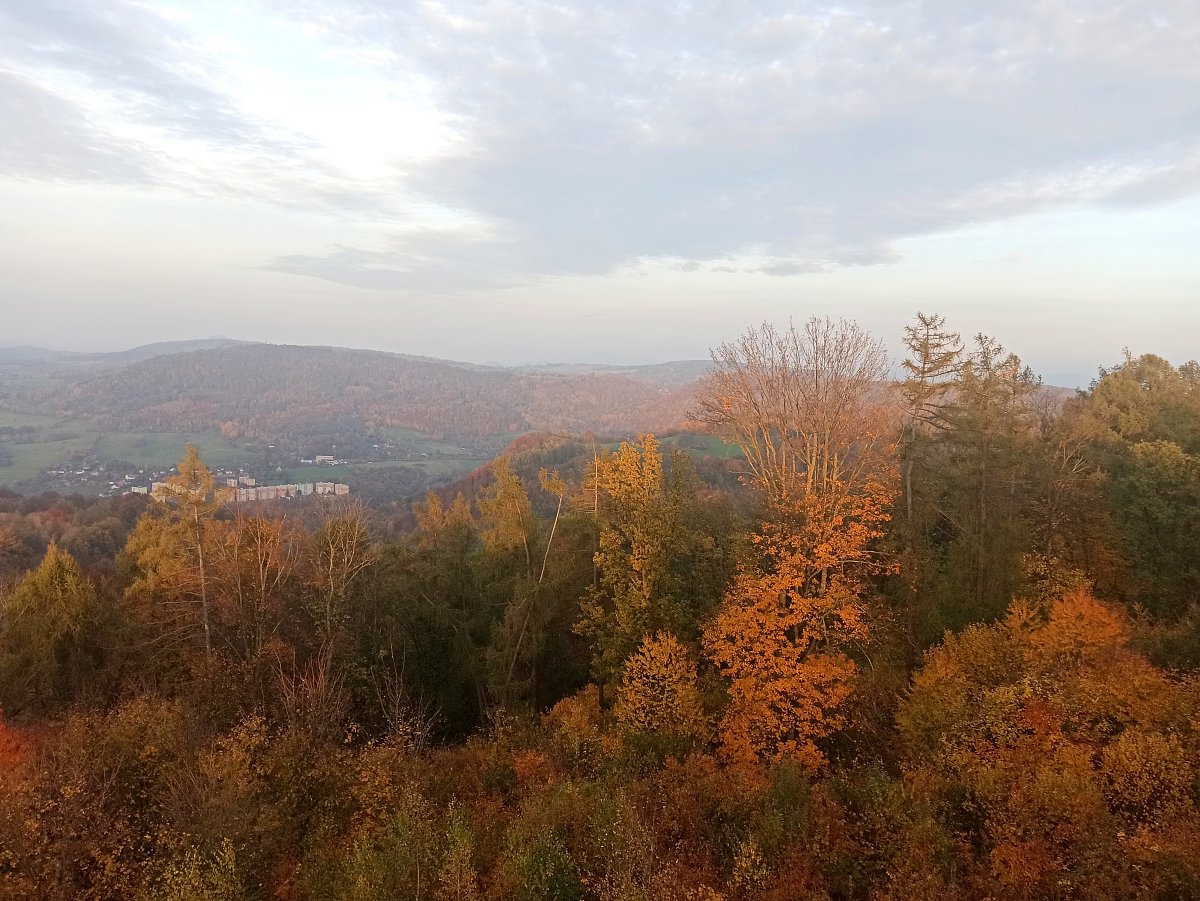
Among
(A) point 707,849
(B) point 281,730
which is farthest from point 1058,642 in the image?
(B) point 281,730

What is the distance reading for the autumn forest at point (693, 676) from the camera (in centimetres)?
1407

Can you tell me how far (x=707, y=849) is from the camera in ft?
50.2

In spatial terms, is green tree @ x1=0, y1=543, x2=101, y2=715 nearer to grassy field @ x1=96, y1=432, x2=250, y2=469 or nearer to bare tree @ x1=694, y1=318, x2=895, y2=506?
bare tree @ x1=694, y1=318, x2=895, y2=506

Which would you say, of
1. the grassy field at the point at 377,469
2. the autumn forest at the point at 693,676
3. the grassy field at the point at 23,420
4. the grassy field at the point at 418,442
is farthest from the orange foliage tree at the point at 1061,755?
the grassy field at the point at 23,420

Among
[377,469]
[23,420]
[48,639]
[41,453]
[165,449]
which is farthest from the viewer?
[23,420]

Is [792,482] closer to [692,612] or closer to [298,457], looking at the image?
[692,612]

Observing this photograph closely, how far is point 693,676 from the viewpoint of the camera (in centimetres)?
2181

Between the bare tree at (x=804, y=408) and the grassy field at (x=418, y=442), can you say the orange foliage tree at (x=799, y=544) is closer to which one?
the bare tree at (x=804, y=408)

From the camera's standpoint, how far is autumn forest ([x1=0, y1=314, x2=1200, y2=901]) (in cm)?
1407

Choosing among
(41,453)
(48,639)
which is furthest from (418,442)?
(48,639)

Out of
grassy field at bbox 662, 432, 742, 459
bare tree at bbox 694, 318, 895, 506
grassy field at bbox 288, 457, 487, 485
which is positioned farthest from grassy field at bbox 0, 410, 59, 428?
bare tree at bbox 694, 318, 895, 506

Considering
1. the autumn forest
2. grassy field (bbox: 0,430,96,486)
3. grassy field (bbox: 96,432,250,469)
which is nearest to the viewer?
the autumn forest

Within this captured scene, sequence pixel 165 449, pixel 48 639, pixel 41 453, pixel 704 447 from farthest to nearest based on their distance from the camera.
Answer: pixel 165 449
pixel 41 453
pixel 704 447
pixel 48 639

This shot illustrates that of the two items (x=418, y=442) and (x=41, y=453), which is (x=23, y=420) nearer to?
(x=41, y=453)
